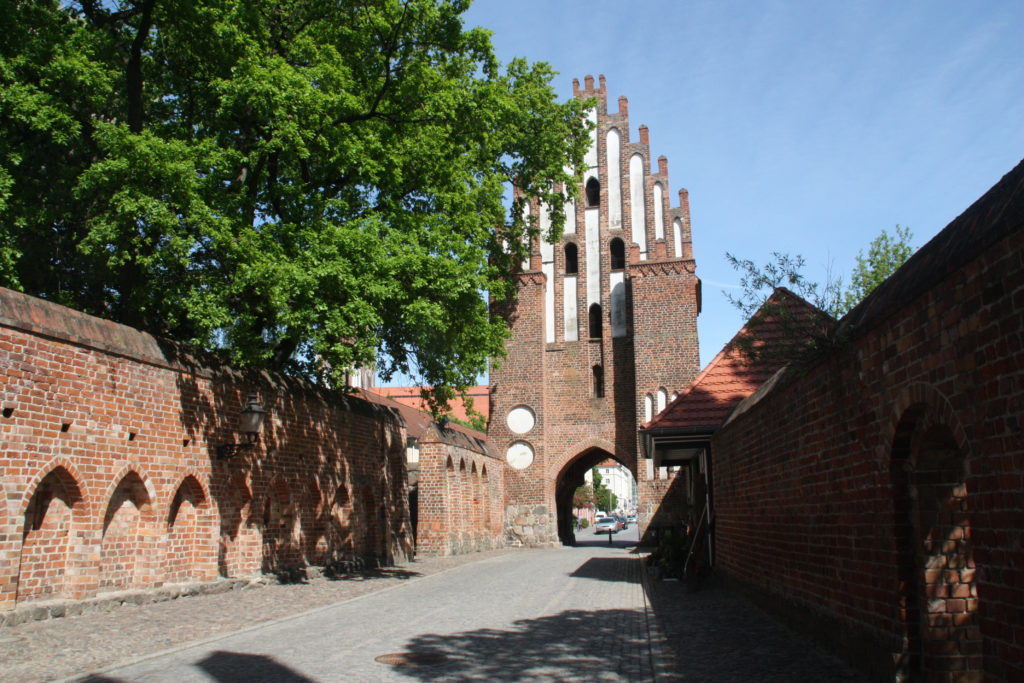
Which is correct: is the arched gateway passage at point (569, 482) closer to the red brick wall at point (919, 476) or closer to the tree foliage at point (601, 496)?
the red brick wall at point (919, 476)

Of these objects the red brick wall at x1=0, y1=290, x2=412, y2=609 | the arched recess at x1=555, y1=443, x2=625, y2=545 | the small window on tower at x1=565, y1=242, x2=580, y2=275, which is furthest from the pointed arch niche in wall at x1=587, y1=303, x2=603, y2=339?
the red brick wall at x1=0, y1=290, x2=412, y2=609

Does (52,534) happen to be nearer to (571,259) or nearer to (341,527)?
(341,527)

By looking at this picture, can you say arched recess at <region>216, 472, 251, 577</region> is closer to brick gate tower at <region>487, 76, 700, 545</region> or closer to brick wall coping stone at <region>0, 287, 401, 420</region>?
brick wall coping stone at <region>0, 287, 401, 420</region>

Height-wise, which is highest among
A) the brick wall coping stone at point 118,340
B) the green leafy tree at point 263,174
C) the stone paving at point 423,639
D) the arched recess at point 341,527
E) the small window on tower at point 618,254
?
the small window on tower at point 618,254

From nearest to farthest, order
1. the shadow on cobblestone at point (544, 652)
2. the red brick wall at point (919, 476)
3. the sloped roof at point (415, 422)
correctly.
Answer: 1. the red brick wall at point (919, 476)
2. the shadow on cobblestone at point (544, 652)
3. the sloped roof at point (415, 422)

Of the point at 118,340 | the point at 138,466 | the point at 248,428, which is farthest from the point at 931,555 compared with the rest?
the point at 248,428

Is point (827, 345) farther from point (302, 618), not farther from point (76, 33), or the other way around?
point (76, 33)

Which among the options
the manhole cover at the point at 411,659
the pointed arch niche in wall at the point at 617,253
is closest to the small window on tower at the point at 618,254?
the pointed arch niche in wall at the point at 617,253

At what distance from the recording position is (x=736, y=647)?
7.42m

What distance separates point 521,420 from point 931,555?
82.3 ft

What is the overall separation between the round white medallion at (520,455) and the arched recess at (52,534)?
20740mm

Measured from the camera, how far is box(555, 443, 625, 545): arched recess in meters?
29.9

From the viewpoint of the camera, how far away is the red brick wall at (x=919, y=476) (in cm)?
361

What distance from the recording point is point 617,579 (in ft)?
51.1
